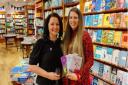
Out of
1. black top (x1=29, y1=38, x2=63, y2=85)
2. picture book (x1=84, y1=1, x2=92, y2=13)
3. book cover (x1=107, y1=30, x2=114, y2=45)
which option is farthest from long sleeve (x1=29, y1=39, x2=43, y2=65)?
picture book (x1=84, y1=1, x2=92, y2=13)

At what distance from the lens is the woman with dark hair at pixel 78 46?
7.88 ft

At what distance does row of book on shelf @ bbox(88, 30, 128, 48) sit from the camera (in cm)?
414

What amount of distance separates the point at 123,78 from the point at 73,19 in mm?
2094

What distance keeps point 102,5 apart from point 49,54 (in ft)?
9.00

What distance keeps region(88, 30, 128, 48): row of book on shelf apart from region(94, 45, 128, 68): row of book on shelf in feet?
0.42

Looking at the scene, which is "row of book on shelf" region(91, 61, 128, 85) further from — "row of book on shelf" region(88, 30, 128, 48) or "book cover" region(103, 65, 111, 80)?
"row of book on shelf" region(88, 30, 128, 48)

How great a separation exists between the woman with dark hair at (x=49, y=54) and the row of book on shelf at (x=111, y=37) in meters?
2.01

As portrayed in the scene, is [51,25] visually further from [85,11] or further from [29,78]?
[85,11]

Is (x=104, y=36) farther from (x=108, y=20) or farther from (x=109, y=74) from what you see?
(x=109, y=74)

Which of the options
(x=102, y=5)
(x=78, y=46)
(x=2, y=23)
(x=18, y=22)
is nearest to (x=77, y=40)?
(x=78, y=46)

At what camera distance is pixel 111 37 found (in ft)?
14.9

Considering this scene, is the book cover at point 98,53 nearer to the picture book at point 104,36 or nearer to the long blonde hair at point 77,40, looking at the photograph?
the picture book at point 104,36

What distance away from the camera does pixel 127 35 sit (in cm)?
407

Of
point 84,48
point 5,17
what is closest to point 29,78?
point 84,48
